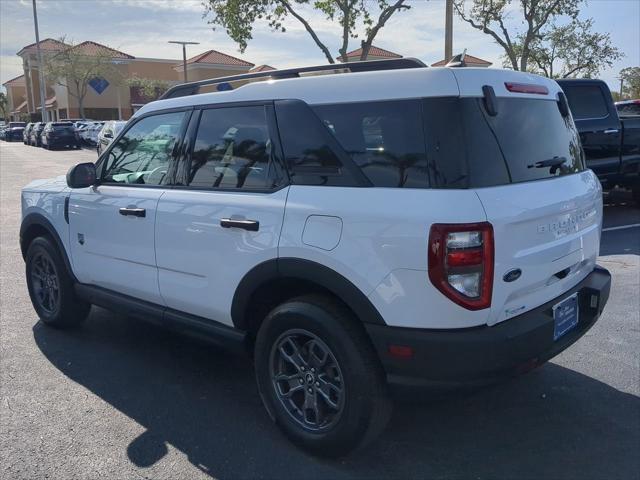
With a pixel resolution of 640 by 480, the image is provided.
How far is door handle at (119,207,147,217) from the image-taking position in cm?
377

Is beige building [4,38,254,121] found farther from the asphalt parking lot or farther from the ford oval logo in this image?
the ford oval logo

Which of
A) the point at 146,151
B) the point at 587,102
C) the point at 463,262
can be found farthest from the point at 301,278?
the point at 587,102

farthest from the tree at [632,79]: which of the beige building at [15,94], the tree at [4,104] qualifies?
the tree at [4,104]

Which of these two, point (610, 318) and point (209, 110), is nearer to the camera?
point (209, 110)

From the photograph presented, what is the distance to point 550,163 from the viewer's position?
3098mm

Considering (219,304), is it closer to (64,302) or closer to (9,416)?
(9,416)

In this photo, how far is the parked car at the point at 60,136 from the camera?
36.0 meters

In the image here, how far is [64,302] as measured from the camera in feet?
15.6

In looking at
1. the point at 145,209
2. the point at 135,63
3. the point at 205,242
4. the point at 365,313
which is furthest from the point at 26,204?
the point at 135,63


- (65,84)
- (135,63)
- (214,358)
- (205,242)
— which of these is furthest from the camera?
(135,63)

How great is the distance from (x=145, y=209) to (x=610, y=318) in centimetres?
384

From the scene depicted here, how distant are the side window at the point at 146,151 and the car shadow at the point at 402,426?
134 centimetres

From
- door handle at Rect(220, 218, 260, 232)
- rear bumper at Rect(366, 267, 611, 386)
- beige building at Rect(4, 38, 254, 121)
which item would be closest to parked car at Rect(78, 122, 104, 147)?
beige building at Rect(4, 38, 254, 121)

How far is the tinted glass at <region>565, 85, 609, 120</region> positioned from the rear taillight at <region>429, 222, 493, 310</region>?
7634mm
